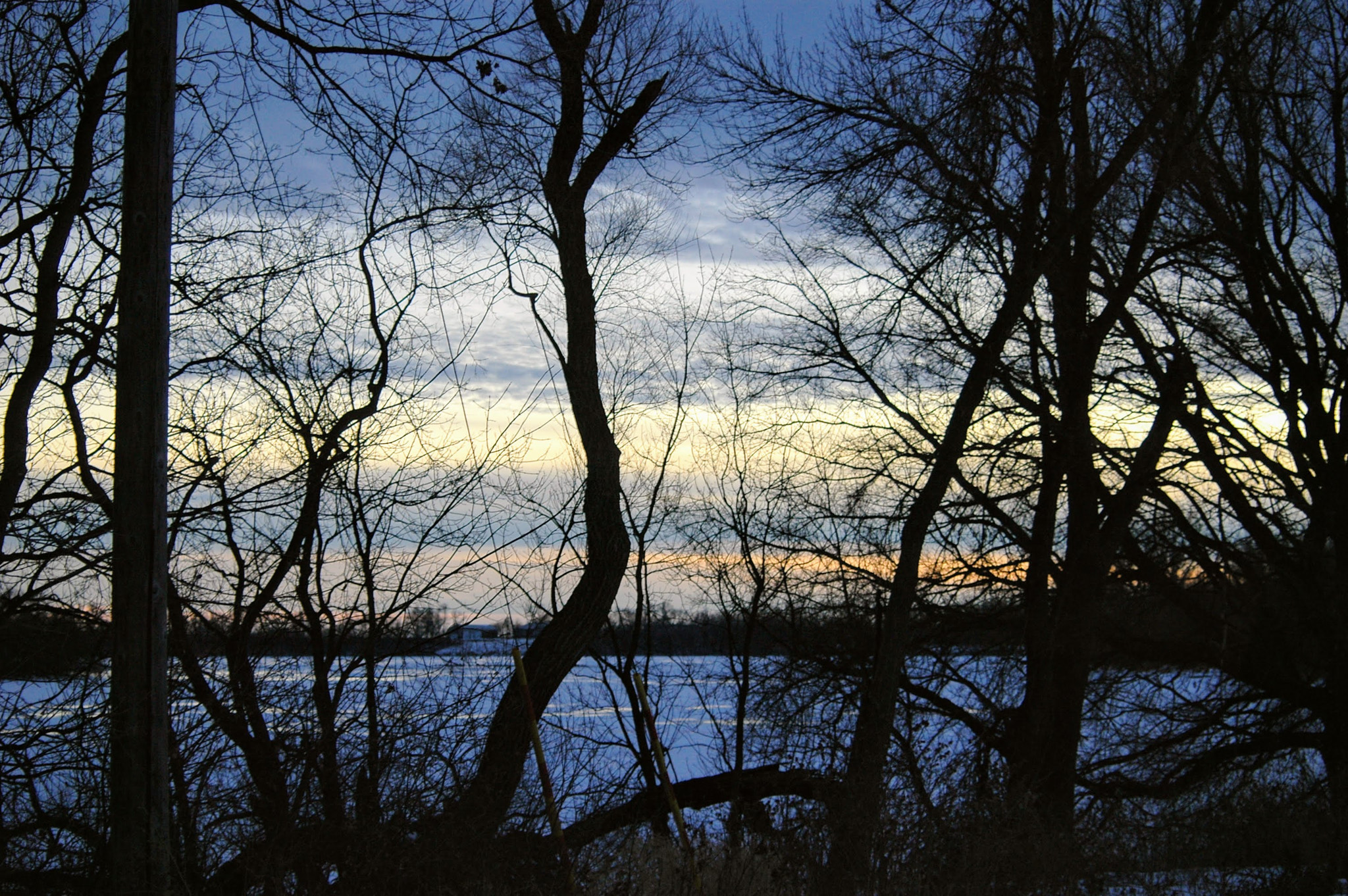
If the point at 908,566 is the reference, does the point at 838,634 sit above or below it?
below

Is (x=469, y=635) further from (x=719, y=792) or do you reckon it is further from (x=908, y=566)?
(x=908, y=566)

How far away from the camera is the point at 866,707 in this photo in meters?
10.4

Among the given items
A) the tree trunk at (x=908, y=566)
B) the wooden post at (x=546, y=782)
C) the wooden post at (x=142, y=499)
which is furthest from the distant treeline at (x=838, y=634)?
the wooden post at (x=142, y=499)

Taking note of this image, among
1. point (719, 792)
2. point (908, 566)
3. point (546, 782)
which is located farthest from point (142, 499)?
point (908, 566)

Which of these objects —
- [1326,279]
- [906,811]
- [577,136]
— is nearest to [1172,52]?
[1326,279]

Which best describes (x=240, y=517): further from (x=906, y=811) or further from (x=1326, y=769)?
(x=1326, y=769)

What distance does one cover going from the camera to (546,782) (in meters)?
6.90

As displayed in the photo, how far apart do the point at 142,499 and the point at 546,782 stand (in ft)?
10.8

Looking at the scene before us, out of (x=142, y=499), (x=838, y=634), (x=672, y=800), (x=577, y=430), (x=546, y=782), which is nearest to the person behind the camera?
(x=142, y=499)

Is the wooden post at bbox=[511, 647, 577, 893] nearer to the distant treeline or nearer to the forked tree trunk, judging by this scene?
the forked tree trunk

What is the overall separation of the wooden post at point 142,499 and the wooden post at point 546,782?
262 cm

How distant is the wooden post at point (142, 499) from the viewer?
181 inches

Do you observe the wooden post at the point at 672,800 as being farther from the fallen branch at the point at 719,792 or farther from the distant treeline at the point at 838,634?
the distant treeline at the point at 838,634

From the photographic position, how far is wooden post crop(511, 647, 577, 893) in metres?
6.73
